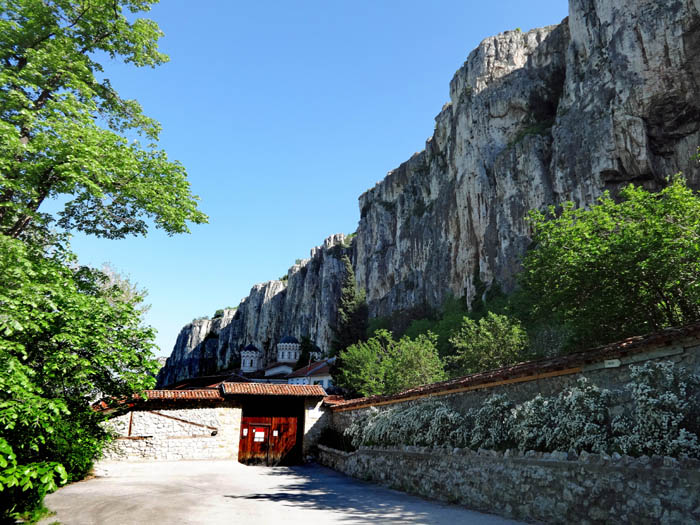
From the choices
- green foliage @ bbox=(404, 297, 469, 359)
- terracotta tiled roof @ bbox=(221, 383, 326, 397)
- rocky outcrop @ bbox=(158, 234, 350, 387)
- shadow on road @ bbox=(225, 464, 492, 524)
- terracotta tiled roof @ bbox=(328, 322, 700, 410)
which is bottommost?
shadow on road @ bbox=(225, 464, 492, 524)

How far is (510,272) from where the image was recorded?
46.7 metres

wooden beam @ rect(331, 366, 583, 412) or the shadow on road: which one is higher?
wooden beam @ rect(331, 366, 583, 412)

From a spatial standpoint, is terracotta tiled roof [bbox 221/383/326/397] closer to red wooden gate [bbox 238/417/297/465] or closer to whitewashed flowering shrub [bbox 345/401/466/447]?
red wooden gate [bbox 238/417/297/465]

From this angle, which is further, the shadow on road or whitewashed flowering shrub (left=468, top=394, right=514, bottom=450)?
whitewashed flowering shrub (left=468, top=394, right=514, bottom=450)

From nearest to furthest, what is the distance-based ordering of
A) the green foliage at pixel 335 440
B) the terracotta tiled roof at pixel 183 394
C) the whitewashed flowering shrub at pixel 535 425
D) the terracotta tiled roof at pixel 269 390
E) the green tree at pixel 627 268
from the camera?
the whitewashed flowering shrub at pixel 535 425
the green tree at pixel 627 268
the green foliage at pixel 335 440
the terracotta tiled roof at pixel 183 394
the terracotta tiled roof at pixel 269 390

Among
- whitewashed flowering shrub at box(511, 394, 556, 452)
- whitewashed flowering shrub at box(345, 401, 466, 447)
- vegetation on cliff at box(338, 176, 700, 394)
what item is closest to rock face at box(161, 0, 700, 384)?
vegetation on cliff at box(338, 176, 700, 394)

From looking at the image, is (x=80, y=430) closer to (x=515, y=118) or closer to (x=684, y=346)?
(x=684, y=346)

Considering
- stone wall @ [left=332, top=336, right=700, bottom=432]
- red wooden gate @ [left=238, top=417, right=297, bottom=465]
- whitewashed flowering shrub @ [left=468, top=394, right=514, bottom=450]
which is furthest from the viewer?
red wooden gate @ [left=238, top=417, right=297, bottom=465]

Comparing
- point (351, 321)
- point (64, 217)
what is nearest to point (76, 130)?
point (64, 217)

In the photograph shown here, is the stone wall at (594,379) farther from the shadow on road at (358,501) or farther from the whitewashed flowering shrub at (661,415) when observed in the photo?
the shadow on road at (358,501)

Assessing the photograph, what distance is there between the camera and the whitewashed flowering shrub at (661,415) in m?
6.41

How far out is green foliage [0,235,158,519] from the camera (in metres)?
7.03

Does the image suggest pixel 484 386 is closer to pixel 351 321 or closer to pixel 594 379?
pixel 594 379

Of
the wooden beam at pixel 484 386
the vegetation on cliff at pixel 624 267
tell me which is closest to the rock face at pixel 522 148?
the vegetation on cliff at pixel 624 267
